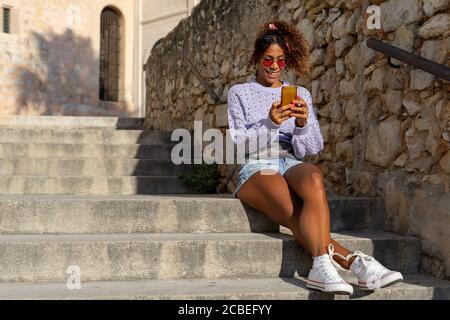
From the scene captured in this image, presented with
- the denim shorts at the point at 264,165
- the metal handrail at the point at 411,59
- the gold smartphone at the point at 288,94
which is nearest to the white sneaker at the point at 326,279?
the denim shorts at the point at 264,165

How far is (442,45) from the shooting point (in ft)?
9.35

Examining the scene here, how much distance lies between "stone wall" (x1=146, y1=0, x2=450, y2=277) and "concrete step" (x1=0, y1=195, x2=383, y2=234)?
362 millimetres

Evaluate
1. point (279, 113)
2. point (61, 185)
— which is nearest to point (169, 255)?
point (279, 113)

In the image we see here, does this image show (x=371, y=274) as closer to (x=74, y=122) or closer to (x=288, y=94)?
(x=288, y=94)

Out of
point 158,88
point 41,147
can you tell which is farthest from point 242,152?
point 158,88

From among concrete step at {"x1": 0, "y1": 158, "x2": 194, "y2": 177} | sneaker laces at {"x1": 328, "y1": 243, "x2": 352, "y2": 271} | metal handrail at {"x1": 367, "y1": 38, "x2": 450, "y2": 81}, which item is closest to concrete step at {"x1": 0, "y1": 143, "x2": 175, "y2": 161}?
concrete step at {"x1": 0, "y1": 158, "x2": 194, "y2": 177}

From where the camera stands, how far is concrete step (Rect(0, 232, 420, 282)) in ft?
8.52

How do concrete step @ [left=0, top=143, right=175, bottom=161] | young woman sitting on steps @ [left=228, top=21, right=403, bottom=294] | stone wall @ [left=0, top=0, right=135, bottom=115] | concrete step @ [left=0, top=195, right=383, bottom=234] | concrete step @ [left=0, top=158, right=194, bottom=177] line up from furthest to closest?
1. stone wall @ [left=0, top=0, right=135, bottom=115]
2. concrete step @ [left=0, top=143, right=175, bottom=161]
3. concrete step @ [left=0, top=158, right=194, bottom=177]
4. concrete step @ [left=0, top=195, right=383, bottom=234]
5. young woman sitting on steps @ [left=228, top=21, right=403, bottom=294]

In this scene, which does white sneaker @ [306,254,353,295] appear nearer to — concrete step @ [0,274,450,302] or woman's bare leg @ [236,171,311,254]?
concrete step @ [0,274,450,302]

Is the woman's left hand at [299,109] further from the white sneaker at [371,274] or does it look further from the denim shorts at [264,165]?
the white sneaker at [371,274]

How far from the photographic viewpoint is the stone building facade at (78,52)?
12781mm

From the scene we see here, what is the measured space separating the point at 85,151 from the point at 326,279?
12.6 feet
